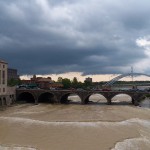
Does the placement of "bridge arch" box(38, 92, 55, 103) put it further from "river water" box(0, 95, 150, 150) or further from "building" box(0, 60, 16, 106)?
"river water" box(0, 95, 150, 150)

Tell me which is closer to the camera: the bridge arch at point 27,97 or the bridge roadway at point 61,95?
the bridge roadway at point 61,95

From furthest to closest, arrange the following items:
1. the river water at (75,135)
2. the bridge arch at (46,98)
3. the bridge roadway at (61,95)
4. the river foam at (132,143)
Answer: the bridge arch at (46,98) → the bridge roadway at (61,95) → the river water at (75,135) → the river foam at (132,143)

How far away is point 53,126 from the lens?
51.3 m

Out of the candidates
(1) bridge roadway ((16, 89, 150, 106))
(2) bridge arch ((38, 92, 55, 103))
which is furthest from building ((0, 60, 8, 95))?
(2) bridge arch ((38, 92, 55, 103))

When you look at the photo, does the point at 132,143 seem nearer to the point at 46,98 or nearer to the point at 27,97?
the point at 27,97

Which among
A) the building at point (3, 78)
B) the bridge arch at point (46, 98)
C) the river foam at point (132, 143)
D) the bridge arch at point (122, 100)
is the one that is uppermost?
the building at point (3, 78)

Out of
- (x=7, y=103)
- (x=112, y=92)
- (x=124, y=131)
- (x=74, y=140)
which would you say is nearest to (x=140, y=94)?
(x=112, y=92)

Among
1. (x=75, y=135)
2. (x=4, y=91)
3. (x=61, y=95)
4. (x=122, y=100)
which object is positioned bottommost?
(x=75, y=135)

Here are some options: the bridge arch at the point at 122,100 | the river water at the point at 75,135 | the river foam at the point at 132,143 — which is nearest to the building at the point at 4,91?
the river water at the point at 75,135

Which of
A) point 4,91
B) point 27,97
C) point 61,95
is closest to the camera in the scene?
point 4,91

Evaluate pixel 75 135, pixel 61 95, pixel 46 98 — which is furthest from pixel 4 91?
pixel 75 135

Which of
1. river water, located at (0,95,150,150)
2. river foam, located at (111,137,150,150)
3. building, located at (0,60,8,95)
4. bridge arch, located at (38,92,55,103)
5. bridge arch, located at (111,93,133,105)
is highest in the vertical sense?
building, located at (0,60,8,95)

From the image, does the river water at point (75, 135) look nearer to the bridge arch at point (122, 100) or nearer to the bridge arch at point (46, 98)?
the bridge arch at point (122, 100)

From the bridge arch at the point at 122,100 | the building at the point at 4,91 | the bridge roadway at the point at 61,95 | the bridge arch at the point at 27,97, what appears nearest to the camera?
the building at the point at 4,91
